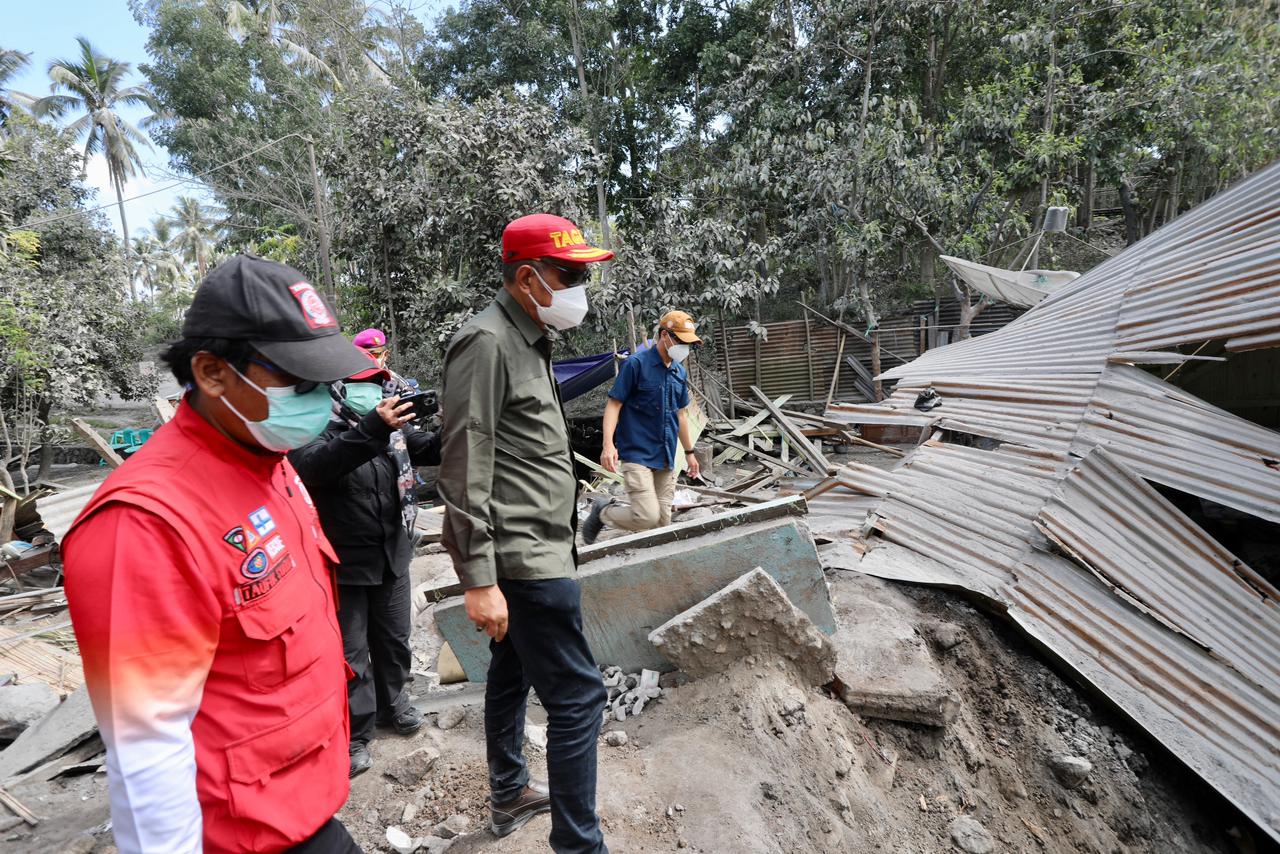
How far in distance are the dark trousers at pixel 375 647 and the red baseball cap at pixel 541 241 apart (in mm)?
1513

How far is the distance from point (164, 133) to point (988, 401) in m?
19.2

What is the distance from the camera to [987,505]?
4418 mm

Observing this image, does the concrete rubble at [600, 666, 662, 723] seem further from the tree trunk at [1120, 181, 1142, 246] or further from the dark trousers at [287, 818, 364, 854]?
the tree trunk at [1120, 181, 1142, 246]

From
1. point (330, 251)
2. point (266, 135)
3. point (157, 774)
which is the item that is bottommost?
point (157, 774)

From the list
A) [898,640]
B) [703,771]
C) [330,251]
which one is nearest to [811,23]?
[330,251]

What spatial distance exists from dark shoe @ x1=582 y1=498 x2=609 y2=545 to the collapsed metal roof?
1710 millimetres

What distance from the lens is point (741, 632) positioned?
298 cm

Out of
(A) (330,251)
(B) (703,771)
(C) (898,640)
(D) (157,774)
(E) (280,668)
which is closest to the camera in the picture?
(D) (157,774)

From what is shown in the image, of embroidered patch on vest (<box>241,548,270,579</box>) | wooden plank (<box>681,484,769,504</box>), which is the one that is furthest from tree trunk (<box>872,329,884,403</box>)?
embroidered patch on vest (<box>241,548,270,579</box>)

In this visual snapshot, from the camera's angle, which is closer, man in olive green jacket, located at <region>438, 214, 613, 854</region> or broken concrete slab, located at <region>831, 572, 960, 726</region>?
man in olive green jacket, located at <region>438, 214, 613, 854</region>

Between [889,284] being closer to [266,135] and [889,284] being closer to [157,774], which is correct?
[266,135]

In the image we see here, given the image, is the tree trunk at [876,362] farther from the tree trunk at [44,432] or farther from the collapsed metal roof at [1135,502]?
the tree trunk at [44,432]

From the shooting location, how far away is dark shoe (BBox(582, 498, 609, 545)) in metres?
4.74

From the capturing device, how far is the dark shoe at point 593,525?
15.6 feet
